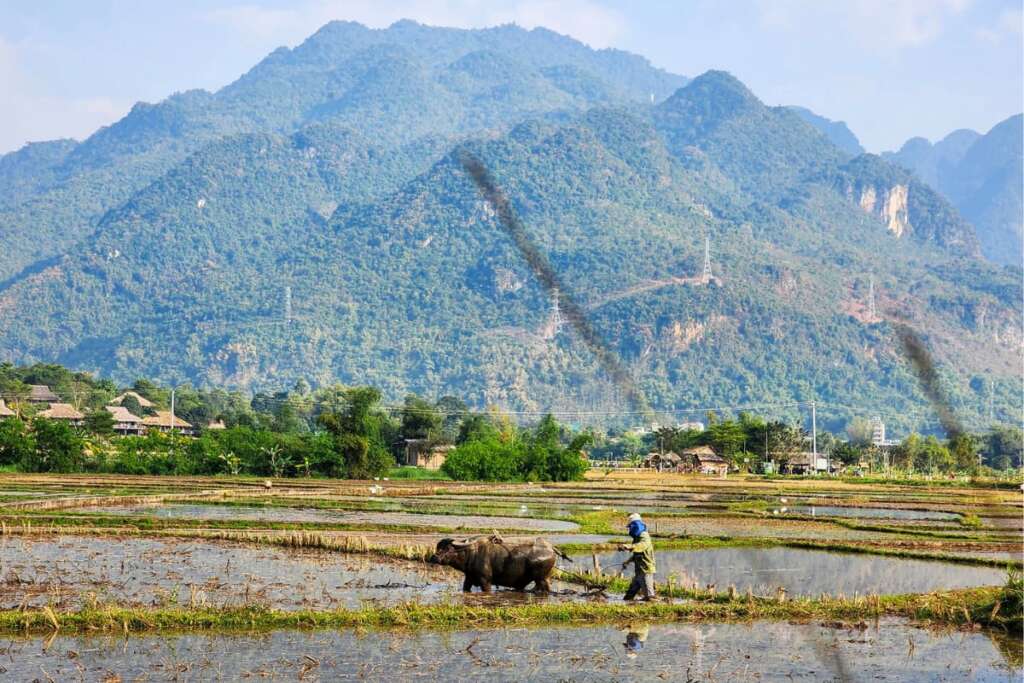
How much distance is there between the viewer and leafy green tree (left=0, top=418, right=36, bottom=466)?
59.8m

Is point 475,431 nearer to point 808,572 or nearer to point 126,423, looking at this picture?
point 126,423

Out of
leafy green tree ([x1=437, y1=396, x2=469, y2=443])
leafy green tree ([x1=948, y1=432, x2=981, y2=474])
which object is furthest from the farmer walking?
leafy green tree ([x1=437, y1=396, x2=469, y2=443])

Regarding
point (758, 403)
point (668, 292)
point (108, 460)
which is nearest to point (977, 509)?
point (108, 460)

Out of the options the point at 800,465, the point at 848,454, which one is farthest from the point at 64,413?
the point at 848,454

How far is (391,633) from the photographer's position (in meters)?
17.0

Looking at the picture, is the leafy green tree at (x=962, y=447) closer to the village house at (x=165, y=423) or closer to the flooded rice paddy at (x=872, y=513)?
the flooded rice paddy at (x=872, y=513)

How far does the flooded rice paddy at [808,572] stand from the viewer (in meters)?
22.5

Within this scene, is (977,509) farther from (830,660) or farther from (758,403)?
(758,403)

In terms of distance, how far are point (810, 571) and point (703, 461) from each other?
69.4 m

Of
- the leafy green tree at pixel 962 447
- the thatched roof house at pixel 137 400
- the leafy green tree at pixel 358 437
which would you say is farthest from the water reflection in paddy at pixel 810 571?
the thatched roof house at pixel 137 400

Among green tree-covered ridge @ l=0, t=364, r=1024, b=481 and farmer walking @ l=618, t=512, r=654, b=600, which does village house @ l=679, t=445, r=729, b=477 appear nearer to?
green tree-covered ridge @ l=0, t=364, r=1024, b=481

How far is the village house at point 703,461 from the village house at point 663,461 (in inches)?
32.8

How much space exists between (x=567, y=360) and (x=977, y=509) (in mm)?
129411

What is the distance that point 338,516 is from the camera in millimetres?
36531
